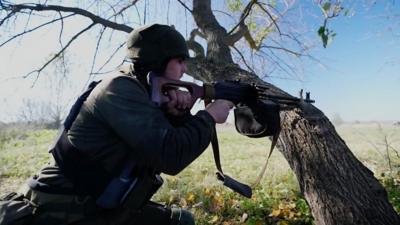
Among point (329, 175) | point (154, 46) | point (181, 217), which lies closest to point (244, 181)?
point (329, 175)

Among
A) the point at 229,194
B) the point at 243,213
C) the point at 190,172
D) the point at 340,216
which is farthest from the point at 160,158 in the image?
the point at 190,172

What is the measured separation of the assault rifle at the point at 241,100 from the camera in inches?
86.1

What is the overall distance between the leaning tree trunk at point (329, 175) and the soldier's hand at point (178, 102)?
1.59 meters

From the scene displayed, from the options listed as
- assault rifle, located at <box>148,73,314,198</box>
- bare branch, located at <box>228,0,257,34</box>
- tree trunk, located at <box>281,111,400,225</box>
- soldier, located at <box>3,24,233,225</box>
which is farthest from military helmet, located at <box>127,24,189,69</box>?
bare branch, located at <box>228,0,257,34</box>

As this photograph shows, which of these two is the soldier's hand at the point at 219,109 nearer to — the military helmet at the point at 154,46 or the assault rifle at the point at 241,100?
the assault rifle at the point at 241,100

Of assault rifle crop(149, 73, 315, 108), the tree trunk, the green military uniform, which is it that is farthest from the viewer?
the tree trunk

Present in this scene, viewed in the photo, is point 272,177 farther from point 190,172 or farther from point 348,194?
point 348,194

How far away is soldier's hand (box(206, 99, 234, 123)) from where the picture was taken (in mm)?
2229

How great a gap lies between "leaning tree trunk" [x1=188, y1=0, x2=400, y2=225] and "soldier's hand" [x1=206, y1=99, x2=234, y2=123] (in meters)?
1.41

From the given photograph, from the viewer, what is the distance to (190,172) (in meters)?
8.13

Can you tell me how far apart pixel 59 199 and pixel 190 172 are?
6067mm

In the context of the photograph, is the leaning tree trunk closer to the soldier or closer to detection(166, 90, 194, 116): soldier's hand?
the soldier

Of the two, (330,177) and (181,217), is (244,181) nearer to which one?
(330,177)

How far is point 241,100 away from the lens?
2.46 metres
